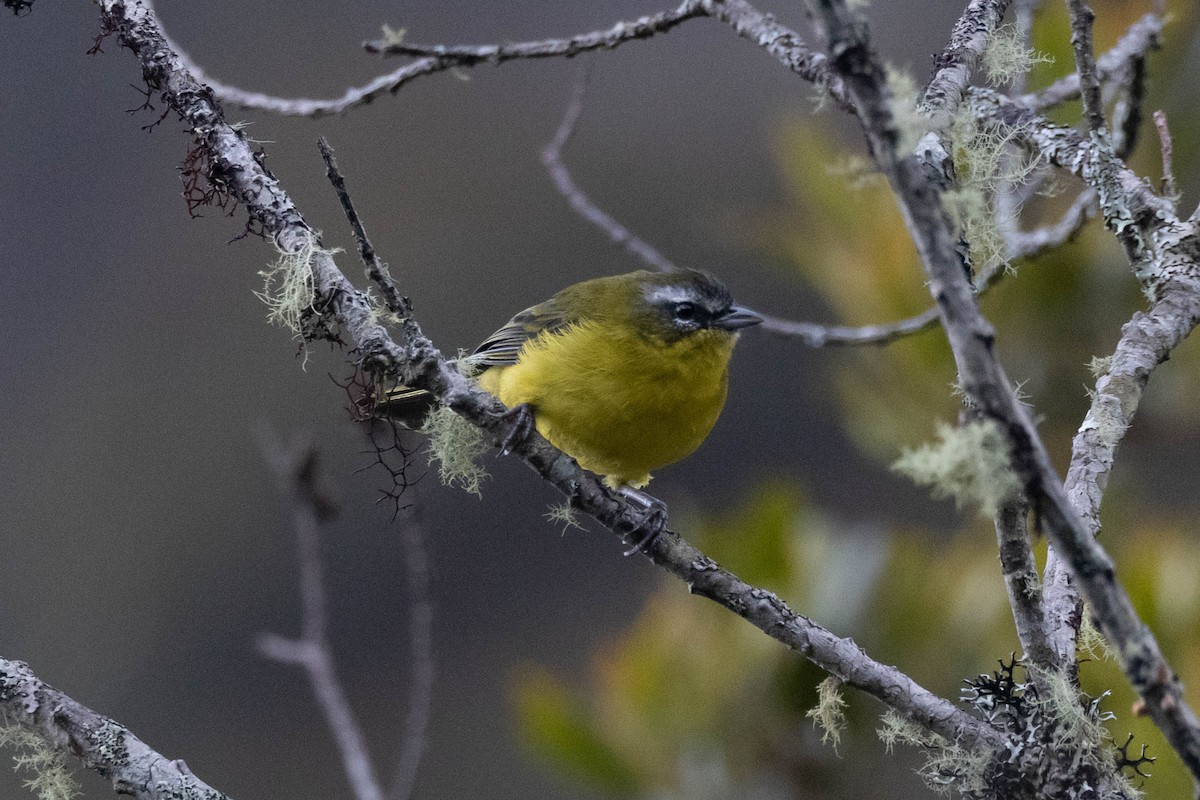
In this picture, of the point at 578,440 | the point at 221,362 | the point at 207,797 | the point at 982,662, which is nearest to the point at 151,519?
the point at 221,362

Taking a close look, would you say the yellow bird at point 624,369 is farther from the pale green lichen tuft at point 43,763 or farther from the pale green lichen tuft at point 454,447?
the pale green lichen tuft at point 43,763

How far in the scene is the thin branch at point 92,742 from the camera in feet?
6.73

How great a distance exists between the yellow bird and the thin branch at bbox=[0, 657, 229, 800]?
1482mm

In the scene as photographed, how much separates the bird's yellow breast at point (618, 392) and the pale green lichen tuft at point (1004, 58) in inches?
61.6

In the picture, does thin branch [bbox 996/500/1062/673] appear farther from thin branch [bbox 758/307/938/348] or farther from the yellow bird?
the yellow bird

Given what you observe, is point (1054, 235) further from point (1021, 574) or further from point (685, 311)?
point (1021, 574)

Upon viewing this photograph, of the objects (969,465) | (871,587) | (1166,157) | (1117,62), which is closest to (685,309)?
(871,587)

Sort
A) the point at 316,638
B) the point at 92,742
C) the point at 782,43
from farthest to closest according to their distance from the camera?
the point at 316,638, the point at 782,43, the point at 92,742

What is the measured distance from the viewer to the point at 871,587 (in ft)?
13.6

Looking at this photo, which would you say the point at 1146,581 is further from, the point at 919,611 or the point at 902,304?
the point at 902,304

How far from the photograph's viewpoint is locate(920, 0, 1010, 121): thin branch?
92.7 inches

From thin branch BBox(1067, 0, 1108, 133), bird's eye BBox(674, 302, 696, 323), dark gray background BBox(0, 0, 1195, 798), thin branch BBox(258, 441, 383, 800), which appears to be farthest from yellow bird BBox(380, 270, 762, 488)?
dark gray background BBox(0, 0, 1195, 798)

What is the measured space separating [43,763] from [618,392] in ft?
6.54

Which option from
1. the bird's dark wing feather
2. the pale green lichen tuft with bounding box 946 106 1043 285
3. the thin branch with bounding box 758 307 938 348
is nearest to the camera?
the pale green lichen tuft with bounding box 946 106 1043 285
